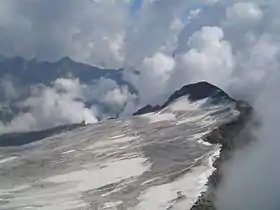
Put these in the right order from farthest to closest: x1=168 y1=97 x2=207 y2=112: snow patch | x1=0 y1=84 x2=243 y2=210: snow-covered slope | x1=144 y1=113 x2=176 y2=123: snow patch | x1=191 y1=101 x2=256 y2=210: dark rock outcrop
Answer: x1=168 y1=97 x2=207 y2=112: snow patch < x1=144 y1=113 x2=176 y2=123: snow patch < x1=0 y1=84 x2=243 y2=210: snow-covered slope < x1=191 y1=101 x2=256 y2=210: dark rock outcrop

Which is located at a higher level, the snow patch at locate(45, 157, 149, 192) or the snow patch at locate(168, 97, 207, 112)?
the snow patch at locate(168, 97, 207, 112)

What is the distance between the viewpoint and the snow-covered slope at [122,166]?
263ft

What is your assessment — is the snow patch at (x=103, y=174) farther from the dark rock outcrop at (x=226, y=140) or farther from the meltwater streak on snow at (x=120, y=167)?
the dark rock outcrop at (x=226, y=140)

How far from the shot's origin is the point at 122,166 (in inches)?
4328

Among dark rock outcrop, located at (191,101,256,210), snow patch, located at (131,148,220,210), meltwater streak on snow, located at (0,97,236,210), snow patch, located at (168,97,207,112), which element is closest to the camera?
dark rock outcrop, located at (191,101,256,210)

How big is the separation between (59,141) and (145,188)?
79.6 m

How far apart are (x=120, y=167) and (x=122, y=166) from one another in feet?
3.47

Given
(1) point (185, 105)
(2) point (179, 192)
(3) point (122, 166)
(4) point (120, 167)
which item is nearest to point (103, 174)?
(4) point (120, 167)

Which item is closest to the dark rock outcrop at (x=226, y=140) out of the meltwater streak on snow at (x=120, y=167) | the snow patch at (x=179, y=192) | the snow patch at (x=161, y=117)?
the snow patch at (x=179, y=192)

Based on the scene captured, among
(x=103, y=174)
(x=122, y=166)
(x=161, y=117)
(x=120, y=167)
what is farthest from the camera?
(x=161, y=117)

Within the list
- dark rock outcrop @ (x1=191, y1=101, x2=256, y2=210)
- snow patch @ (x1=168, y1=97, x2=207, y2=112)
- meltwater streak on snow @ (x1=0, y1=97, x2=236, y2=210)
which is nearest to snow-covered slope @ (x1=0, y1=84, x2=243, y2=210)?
meltwater streak on snow @ (x1=0, y1=97, x2=236, y2=210)

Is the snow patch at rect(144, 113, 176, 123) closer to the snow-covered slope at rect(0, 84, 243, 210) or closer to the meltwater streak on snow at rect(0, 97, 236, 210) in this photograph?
the snow-covered slope at rect(0, 84, 243, 210)

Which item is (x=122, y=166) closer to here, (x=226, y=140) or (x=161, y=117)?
(x=226, y=140)

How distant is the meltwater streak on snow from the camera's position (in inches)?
3152
